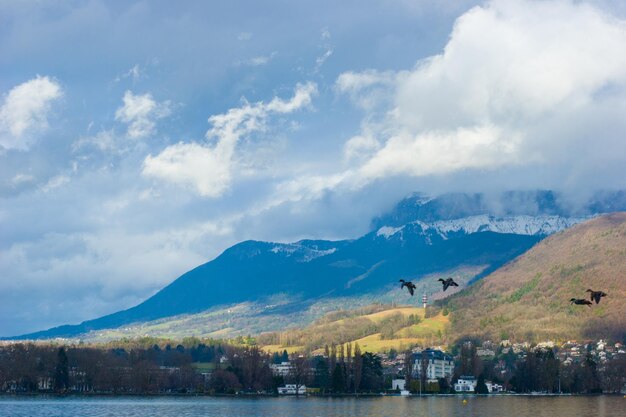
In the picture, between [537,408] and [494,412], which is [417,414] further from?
[537,408]

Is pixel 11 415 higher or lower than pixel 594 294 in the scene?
lower

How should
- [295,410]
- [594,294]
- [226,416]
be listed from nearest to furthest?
1. [594,294]
2. [226,416]
3. [295,410]

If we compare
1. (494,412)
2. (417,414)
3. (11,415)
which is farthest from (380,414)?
(11,415)

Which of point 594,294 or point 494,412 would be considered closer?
point 594,294

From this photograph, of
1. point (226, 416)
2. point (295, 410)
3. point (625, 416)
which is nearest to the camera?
point (625, 416)

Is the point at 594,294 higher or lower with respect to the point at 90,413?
higher

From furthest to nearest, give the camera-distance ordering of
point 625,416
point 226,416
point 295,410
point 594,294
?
point 295,410 < point 226,416 < point 625,416 < point 594,294

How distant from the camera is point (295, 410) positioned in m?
193

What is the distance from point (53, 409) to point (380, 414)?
72694 millimetres

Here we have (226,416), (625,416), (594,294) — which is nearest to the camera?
(594,294)

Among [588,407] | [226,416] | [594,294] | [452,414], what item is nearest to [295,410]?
[226,416]

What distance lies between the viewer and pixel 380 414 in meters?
175

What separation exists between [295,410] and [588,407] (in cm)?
6297

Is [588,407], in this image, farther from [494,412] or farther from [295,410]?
[295,410]
